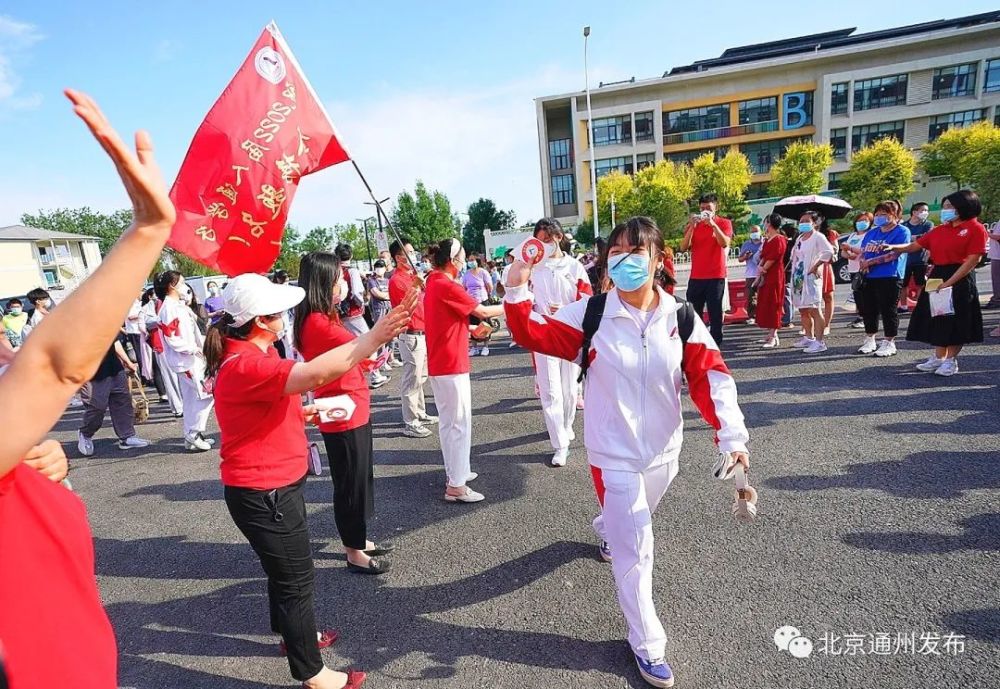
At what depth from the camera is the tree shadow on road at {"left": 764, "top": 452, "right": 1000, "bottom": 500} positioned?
12.2 feet

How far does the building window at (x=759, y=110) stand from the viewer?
45.1 meters

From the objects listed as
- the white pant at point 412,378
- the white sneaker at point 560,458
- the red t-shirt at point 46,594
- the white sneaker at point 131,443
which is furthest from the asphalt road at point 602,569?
the red t-shirt at point 46,594

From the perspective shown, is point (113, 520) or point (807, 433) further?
point (807, 433)

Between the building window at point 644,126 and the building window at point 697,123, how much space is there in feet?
4.90

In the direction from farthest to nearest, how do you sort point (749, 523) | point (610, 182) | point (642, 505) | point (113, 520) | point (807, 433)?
point (610, 182), point (807, 433), point (113, 520), point (749, 523), point (642, 505)

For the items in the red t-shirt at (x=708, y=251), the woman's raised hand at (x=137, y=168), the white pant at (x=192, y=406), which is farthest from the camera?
the red t-shirt at (x=708, y=251)

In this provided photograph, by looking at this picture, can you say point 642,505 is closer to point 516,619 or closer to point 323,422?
point 516,619

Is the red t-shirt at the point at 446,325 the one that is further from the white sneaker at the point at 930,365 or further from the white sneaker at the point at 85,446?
the white sneaker at the point at 930,365

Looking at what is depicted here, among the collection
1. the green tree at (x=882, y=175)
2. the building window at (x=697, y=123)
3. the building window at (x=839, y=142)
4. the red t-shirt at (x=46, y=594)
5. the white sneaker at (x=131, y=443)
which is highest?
the building window at (x=697, y=123)

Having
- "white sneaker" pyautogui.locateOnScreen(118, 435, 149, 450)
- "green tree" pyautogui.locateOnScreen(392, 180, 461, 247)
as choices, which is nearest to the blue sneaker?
"white sneaker" pyautogui.locateOnScreen(118, 435, 149, 450)

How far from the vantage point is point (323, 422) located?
3006mm

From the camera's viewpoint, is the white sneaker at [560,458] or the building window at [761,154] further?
the building window at [761,154]

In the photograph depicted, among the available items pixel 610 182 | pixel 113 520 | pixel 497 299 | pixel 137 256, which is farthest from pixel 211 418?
pixel 610 182

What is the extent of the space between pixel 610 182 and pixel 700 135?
1451 cm
